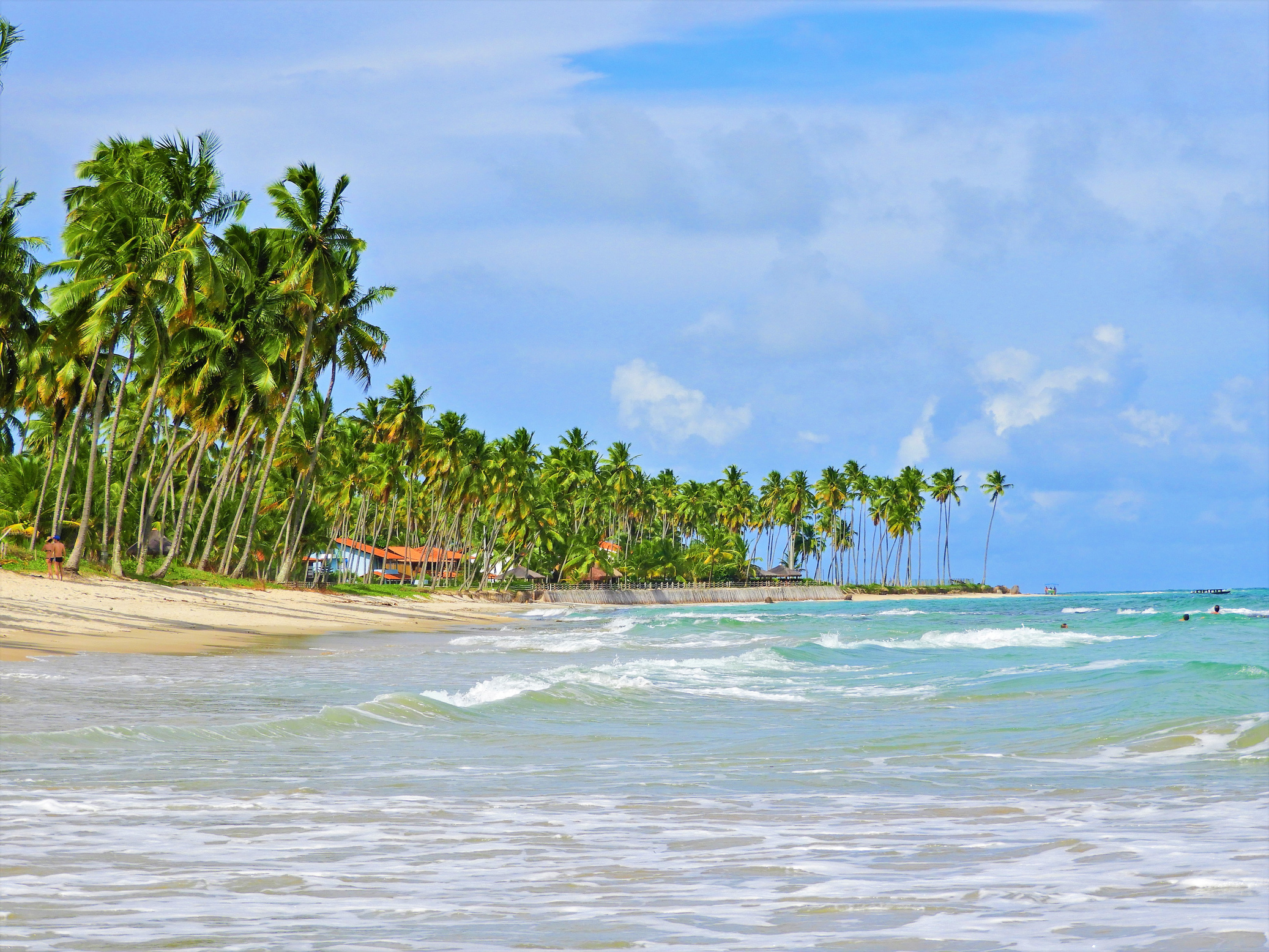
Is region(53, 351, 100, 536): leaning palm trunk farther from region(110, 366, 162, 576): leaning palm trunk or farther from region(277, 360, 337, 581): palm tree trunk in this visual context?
region(277, 360, 337, 581): palm tree trunk

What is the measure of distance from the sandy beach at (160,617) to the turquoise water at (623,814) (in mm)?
5021

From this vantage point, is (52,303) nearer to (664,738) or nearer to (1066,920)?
(664,738)

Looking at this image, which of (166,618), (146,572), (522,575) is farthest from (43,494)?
(522,575)

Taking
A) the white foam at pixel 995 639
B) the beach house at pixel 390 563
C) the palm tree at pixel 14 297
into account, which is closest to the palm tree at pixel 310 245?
the palm tree at pixel 14 297

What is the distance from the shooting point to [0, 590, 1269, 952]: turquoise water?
14.9 feet

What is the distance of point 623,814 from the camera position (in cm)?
705

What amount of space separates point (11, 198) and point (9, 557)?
10.2m

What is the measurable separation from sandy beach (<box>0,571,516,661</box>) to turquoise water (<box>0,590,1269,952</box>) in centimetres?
502

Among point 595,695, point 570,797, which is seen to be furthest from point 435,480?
point 570,797

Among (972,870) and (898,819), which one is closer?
(972,870)

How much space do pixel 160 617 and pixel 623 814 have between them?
23.3 m

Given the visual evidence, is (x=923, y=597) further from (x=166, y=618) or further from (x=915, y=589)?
(x=166, y=618)

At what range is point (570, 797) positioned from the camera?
300 inches

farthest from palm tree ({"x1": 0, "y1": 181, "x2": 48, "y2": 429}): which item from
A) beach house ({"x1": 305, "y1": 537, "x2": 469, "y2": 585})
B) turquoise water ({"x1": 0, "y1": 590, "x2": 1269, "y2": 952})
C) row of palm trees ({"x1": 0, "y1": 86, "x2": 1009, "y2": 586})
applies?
beach house ({"x1": 305, "y1": 537, "x2": 469, "y2": 585})
